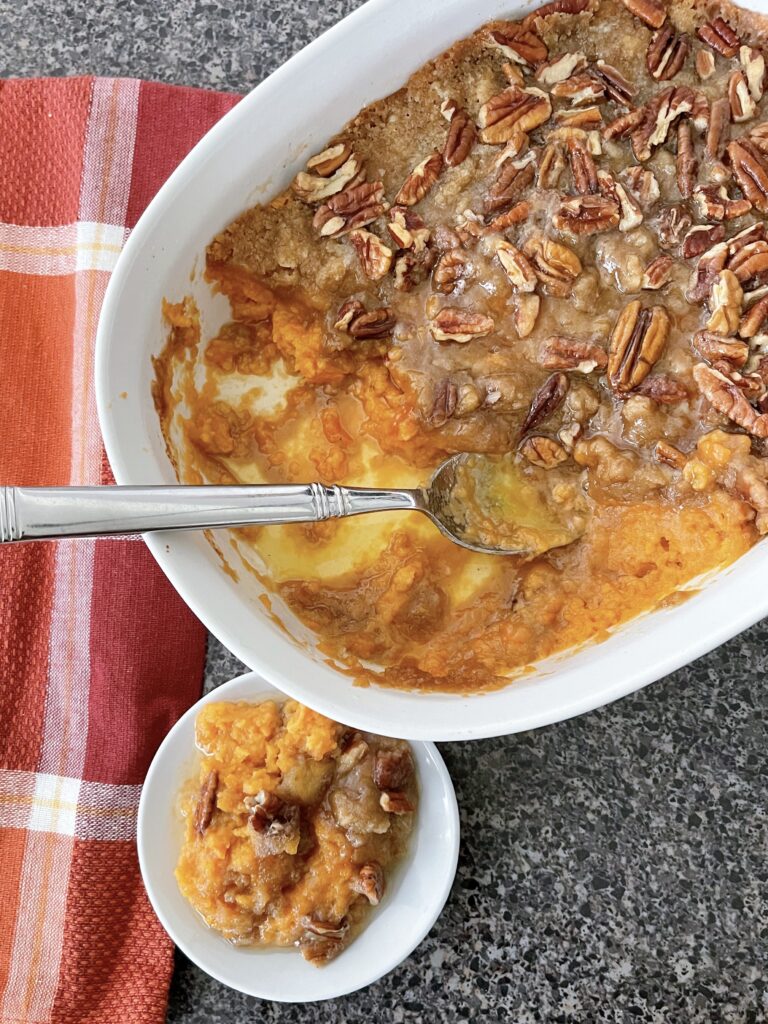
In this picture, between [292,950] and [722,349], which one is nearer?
[722,349]

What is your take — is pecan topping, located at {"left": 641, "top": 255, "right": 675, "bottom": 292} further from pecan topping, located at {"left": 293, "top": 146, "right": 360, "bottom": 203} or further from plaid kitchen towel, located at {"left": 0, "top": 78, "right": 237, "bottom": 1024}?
plaid kitchen towel, located at {"left": 0, "top": 78, "right": 237, "bottom": 1024}

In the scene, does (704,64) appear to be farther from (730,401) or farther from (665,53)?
(730,401)

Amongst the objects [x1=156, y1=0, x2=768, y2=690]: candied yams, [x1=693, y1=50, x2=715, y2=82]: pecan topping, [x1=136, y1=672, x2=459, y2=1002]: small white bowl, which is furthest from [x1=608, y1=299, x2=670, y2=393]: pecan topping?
[x1=136, y1=672, x2=459, y2=1002]: small white bowl

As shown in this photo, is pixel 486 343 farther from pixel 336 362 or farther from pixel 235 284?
pixel 235 284

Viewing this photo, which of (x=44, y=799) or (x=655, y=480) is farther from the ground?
(x=655, y=480)

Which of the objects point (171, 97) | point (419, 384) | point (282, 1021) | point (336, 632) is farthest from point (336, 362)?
point (282, 1021)

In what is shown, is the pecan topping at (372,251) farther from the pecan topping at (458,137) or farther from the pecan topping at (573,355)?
the pecan topping at (573,355)

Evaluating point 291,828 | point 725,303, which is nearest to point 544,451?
point 725,303
